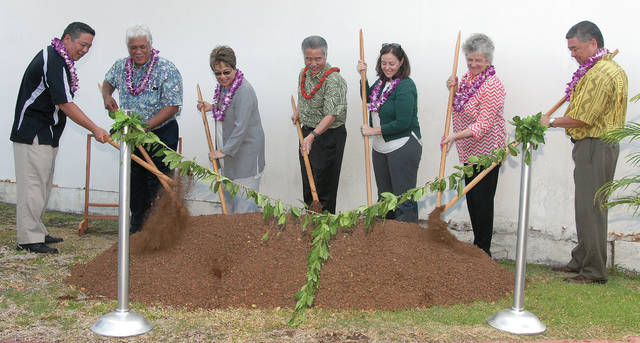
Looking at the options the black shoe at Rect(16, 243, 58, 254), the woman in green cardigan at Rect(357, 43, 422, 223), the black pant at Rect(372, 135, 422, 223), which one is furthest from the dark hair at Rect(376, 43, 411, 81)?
the black shoe at Rect(16, 243, 58, 254)

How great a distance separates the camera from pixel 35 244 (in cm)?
446

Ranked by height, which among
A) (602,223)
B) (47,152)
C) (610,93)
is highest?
(610,93)

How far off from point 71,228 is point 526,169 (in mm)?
4463

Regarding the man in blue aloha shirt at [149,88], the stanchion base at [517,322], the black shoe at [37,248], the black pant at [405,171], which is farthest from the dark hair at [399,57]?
the black shoe at [37,248]

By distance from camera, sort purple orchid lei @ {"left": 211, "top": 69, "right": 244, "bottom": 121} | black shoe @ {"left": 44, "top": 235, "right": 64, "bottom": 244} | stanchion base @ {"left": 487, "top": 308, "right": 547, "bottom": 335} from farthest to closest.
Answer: black shoe @ {"left": 44, "top": 235, "right": 64, "bottom": 244} < purple orchid lei @ {"left": 211, "top": 69, "right": 244, "bottom": 121} < stanchion base @ {"left": 487, "top": 308, "right": 547, "bottom": 335}

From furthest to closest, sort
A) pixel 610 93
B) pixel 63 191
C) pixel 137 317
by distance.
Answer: pixel 63 191 → pixel 610 93 → pixel 137 317

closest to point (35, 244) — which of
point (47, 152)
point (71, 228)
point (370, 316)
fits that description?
point (47, 152)

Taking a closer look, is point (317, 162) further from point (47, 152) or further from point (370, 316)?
point (47, 152)

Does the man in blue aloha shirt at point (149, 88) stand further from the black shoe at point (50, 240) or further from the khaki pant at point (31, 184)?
the black shoe at point (50, 240)

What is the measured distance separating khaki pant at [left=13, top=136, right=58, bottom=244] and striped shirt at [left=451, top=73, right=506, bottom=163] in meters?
3.01

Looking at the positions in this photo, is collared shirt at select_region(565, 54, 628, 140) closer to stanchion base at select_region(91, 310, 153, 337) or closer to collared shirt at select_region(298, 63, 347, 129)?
collared shirt at select_region(298, 63, 347, 129)

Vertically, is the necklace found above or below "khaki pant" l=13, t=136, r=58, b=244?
above

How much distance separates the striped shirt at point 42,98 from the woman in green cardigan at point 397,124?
216 centimetres

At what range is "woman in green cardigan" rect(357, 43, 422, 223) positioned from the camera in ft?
13.7
